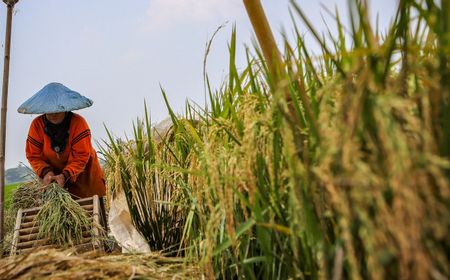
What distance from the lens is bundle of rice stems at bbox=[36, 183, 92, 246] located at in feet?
13.2

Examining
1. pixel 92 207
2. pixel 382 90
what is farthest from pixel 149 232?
pixel 382 90

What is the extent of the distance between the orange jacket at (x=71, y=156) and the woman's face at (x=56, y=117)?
83mm

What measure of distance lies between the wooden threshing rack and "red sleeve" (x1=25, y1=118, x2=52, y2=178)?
554 mm

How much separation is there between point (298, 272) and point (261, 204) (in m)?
0.24

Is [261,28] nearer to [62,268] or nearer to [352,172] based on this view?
[62,268]

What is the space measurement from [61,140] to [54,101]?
1.04ft

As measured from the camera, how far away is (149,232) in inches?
130

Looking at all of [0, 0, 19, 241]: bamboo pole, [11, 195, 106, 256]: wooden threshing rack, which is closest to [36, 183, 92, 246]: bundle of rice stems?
[11, 195, 106, 256]: wooden threshing rack

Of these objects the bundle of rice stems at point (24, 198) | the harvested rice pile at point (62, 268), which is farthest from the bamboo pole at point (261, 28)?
the bundle of rice stems at point (24, 198)

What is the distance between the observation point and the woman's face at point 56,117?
5.00 meters

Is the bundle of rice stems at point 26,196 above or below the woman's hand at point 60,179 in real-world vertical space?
below

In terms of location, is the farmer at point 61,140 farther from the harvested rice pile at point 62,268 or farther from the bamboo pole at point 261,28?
the bamboo pole at point 261,28

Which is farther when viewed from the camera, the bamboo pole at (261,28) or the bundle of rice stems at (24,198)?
the bundle of rice stems at (24,198)

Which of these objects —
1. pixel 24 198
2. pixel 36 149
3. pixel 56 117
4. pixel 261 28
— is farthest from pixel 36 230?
pixel 261 28
